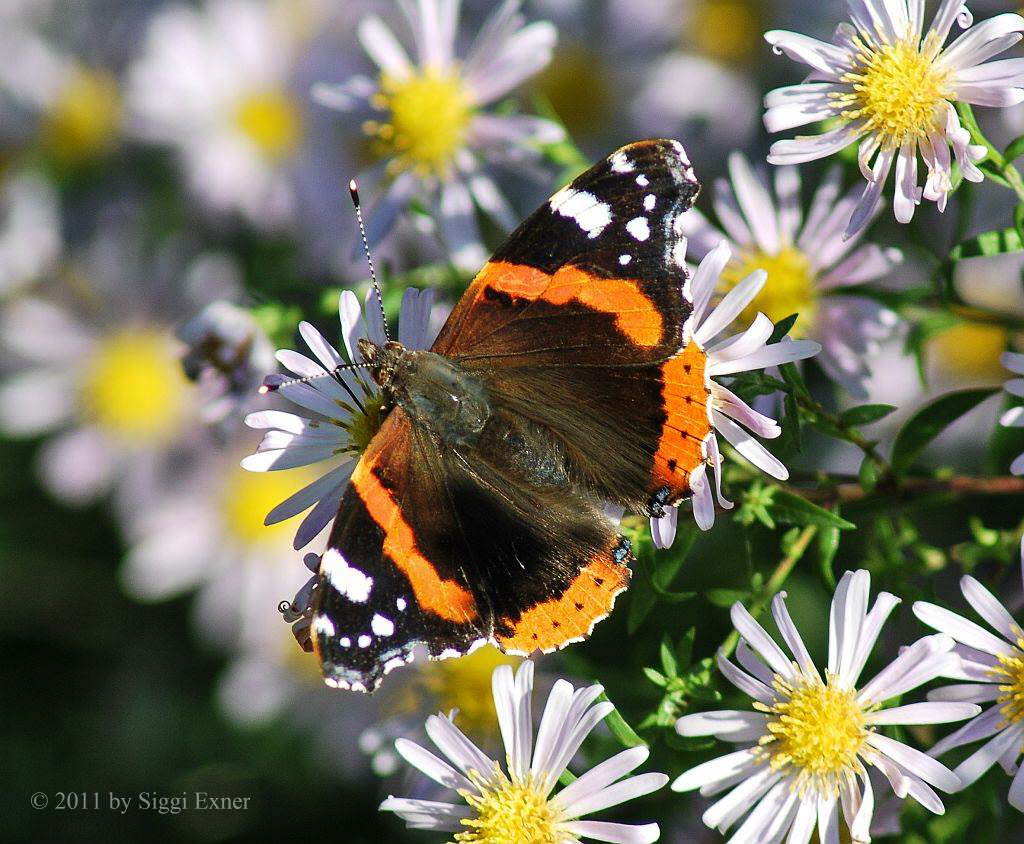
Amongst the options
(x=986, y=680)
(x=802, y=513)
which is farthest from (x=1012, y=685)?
(x=802, y=513)

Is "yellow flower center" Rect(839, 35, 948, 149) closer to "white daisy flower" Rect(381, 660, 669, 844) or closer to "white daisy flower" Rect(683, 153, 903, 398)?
"white daisy flower" Rect(683, 153, 903, 398)


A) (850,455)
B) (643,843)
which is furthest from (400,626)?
(850,455)

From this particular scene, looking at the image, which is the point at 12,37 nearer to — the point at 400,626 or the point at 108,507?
the point at 108,507

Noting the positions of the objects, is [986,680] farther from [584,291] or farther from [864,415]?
[584,291]

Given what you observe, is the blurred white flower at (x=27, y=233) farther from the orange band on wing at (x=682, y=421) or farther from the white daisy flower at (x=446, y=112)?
the orange band on wing at (x=682, y=421)

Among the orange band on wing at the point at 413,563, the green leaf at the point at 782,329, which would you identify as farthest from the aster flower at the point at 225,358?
the green leaf at the point at 782,329

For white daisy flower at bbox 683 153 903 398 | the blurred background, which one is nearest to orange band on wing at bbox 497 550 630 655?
white daisy flower at bbox 683 153 903 398

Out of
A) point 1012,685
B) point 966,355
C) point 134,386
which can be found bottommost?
point 1012,685

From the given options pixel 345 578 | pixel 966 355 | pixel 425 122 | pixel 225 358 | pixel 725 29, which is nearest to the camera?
pixel 345 578
